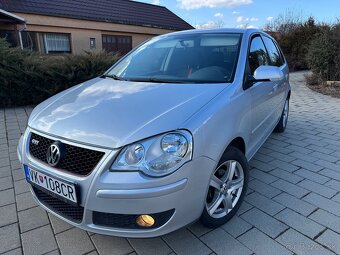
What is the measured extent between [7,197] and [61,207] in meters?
1.19

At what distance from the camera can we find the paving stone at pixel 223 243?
2.01m

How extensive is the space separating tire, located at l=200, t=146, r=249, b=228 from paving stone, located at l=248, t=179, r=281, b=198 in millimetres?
479

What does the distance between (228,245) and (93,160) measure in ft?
3.94

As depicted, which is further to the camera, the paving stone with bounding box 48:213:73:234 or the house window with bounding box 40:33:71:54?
the house window with bounding box 40:33:71:54

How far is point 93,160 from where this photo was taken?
5.64ft

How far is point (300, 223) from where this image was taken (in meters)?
2.31

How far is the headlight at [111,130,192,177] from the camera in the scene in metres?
1.66

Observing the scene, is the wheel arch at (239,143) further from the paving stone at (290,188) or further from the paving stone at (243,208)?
the paving stone at (290,188)

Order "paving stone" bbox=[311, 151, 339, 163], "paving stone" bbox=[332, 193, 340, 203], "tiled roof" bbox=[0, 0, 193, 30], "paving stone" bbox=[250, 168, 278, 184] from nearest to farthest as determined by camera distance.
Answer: "paving stone" bbox=[332, 193, 340, 203] → "paving stone" bbox=[250, 168, 278, 184] → "paving stone" bbox=[311, 151, 339, 163] → "tiled roof" bbox=[0, 0, 193, 30]

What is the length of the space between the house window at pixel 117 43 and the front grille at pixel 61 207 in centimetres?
1707

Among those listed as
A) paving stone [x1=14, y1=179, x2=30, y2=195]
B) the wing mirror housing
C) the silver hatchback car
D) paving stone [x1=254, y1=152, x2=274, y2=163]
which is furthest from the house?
the wing mirror housing

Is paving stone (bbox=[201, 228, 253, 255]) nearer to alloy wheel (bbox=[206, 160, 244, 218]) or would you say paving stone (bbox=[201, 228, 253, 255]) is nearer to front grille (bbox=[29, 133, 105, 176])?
alloy wheel (bbox=[206, 160, 244, 218])

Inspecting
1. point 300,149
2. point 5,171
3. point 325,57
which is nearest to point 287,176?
point 300,149

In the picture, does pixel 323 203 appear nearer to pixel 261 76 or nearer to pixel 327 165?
Result: pixel 327 165
